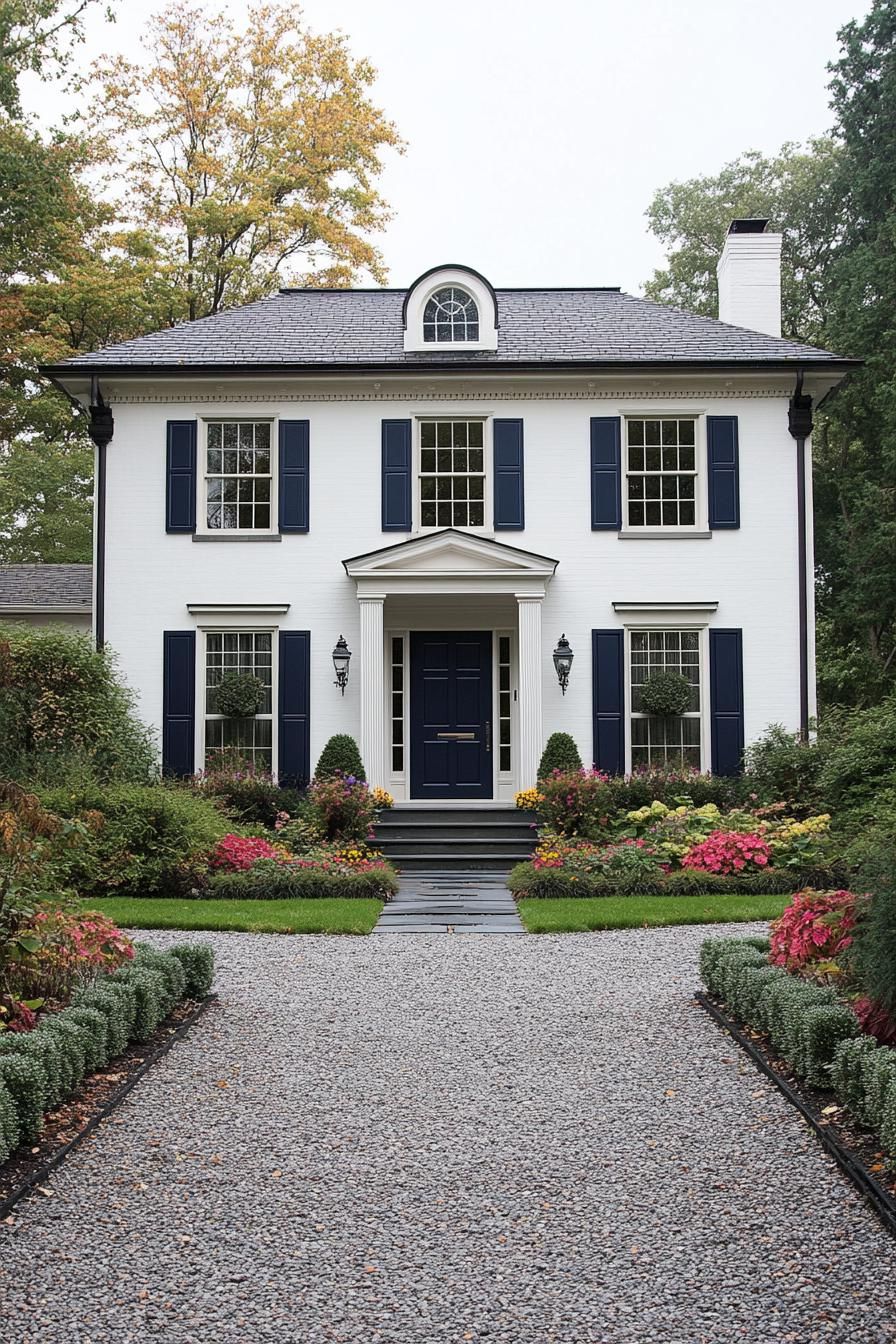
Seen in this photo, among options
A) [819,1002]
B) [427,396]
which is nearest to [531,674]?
[427,396]

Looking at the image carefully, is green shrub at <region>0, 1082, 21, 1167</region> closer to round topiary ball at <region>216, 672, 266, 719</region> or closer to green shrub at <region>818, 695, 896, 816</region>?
green shrub at <region>818, 695, 896, 816</region>

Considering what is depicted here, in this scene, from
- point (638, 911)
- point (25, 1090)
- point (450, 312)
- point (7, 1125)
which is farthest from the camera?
point (450, 312)

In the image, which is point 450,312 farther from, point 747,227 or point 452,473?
point 747,227

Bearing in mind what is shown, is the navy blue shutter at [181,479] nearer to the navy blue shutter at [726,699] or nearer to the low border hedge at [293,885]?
the low border hedge at [293,885]

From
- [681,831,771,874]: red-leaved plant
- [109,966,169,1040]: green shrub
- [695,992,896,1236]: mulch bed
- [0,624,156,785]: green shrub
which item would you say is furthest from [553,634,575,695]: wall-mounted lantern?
[109,966,169,1040]: green shrub

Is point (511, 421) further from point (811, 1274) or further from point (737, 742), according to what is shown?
point (811, 1274)

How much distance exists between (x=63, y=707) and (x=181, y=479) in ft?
12.4

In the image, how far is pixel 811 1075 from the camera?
5.72 metres

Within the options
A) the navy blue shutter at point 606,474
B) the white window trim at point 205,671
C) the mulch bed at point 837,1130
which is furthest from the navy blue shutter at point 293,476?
the mulch bed at point 837,1130

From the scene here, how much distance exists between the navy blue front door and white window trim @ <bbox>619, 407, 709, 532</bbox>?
8.25 ft

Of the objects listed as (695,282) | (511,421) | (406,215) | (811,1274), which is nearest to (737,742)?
(511,421)

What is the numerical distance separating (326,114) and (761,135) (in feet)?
36.5

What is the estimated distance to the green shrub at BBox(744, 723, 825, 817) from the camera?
15.1m

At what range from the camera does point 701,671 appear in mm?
16953
